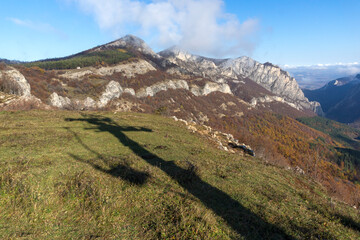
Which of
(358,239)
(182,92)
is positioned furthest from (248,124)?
(358,239)

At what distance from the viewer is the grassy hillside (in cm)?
696

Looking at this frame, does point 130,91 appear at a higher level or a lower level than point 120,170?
higher

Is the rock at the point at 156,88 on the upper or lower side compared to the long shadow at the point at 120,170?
upper

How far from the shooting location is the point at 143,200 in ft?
29.2

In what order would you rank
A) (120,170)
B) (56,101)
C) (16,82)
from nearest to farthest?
(120,170) → (16,82) → (56,101)

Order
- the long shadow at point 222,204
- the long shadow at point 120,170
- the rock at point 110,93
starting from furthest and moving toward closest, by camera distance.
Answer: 1. the rock at point 110,93
2. the long shadow at point 120,170
3. the long shadow at point 222,204

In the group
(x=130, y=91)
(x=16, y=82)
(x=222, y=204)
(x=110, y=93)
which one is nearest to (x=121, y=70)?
(x=130, y=91)

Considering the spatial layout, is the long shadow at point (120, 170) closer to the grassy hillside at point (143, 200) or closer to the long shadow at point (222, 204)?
the grassy hillside at point (143, 200)

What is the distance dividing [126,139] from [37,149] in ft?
27.5

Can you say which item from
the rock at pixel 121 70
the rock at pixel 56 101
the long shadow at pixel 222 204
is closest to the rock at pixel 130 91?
the rock at pixel 121 70

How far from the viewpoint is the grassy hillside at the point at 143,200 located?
274 inches

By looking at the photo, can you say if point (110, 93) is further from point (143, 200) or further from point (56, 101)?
point (143, 200)

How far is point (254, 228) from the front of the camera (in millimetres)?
7848

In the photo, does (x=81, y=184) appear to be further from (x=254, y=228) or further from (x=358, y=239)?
(x=358, y=239)
